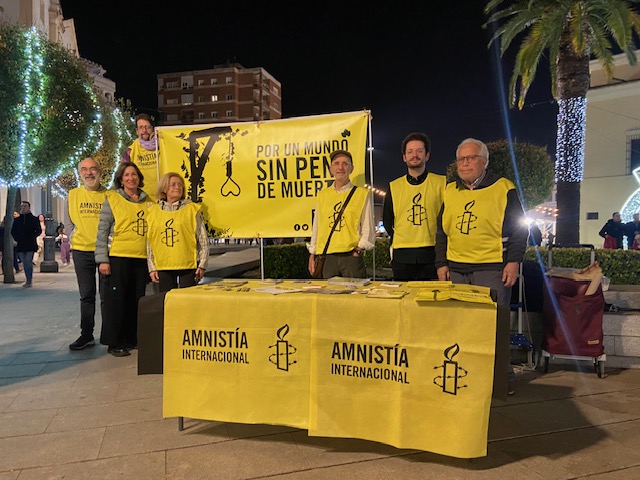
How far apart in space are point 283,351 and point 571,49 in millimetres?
12979

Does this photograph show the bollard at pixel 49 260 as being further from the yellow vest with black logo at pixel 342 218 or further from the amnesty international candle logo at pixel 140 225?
the yellow vest with black logo at pixel 342 218

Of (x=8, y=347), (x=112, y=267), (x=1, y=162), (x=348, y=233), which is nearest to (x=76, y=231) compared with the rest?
(x=112, y=267)

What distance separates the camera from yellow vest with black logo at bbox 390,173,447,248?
4.25 metres

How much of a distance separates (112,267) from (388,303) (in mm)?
3552

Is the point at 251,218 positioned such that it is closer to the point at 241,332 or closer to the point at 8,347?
the point at 241,332

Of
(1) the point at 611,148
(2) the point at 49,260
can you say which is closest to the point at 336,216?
(2) the point at 49,260

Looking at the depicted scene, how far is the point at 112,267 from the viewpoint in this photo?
5141mm

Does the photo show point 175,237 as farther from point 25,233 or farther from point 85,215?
point 25,233

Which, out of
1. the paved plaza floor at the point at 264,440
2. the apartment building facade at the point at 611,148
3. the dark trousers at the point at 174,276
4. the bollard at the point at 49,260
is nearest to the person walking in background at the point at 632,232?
the apartment building facade at the point at 611,148

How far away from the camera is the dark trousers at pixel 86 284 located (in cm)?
543

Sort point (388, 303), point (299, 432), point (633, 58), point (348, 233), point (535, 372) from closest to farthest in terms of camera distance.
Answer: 1. point (388, 303)
2. point (299, 432)
3. point (348, 233)
4. point (535, 372)
5. point (633, 58)

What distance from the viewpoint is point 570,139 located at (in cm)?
1355

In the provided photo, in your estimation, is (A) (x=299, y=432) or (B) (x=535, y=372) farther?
(B) (x=535, y=372)

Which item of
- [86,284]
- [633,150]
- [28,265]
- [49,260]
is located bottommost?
[49,260]
